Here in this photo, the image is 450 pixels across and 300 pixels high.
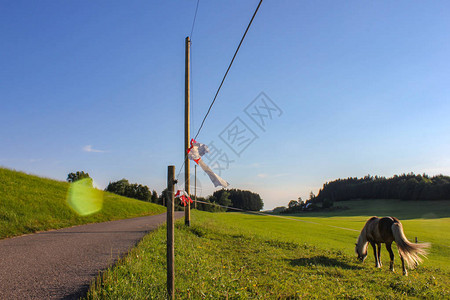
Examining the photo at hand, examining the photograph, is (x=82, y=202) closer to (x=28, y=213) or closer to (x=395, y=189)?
(x=28, y=213)

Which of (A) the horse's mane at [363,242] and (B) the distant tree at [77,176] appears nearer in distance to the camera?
(A) the horse's mane at [363,242]

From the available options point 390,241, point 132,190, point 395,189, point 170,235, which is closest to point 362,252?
point 390,241

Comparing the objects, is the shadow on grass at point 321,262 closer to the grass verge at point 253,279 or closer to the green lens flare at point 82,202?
the grass verge at point 253,279

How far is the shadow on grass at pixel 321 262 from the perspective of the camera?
9169 millimetres

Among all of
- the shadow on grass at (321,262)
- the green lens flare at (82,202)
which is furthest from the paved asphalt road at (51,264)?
the green lens flare at (82,202)

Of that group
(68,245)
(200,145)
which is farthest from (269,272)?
(68,245)

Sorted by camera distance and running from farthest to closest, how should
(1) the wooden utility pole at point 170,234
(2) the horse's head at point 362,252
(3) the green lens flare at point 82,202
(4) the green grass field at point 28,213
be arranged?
(3) the green lens flare at point 82,202, (4) the green grass field at point 28,213, (2) the horse's head at point 362,252, (1) the wooden utility pole at point 170,234

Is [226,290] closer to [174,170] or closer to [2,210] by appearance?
[174,170]

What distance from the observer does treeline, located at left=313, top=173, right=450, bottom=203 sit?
84.8 meters

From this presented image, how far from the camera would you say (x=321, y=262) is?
968cm

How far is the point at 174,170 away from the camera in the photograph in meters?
4.51

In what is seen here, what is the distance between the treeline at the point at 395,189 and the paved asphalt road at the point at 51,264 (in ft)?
309

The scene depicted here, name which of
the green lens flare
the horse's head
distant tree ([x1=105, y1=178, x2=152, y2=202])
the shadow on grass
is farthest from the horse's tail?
distant tree ([x1=105, y1=178, x2=152, y2=202])

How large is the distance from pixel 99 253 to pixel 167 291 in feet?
15.8
